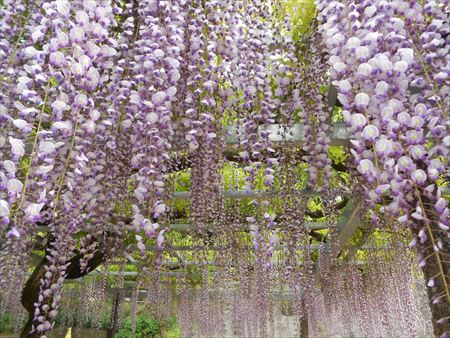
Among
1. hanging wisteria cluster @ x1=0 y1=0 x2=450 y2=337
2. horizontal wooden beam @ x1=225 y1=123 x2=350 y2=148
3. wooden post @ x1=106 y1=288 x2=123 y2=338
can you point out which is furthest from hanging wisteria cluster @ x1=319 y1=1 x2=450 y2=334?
wooden post @ x1=106 y1=288 x2=123 y2=338

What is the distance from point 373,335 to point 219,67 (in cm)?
574

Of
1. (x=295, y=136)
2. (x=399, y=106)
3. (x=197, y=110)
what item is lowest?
(x=399, y=106)

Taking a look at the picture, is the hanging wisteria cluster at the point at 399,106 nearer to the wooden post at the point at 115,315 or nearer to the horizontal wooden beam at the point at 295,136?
the horizontal wooden beam at the point at 295,136

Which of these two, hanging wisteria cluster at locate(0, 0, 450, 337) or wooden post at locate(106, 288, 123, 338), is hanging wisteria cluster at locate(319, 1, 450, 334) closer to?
hanging wisteria cluster at locate(0, 0, 450, 337)

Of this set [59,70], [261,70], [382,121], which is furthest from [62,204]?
[382,121]

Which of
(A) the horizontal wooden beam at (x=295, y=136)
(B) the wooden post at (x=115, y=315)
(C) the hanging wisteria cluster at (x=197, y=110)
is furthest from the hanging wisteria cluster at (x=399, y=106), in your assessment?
(B) the wooden post at (x=115, y=315)

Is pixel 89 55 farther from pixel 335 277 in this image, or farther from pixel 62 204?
pixel 335 277

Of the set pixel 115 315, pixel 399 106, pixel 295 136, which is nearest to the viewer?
pixel 399 106

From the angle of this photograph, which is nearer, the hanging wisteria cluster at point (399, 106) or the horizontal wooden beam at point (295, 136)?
the hanging wisteria cluster at point (399, 106)

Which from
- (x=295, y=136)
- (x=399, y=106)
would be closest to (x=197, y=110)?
(x=295, y=136)

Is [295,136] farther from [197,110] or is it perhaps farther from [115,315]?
[115,315]

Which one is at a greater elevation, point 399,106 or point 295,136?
point 295,136

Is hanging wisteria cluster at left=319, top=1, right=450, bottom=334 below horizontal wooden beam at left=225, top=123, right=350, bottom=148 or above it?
below

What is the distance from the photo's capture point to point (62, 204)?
6.70ft
